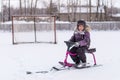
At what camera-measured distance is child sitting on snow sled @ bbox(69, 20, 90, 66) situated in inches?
330

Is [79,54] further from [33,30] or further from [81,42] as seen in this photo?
[33,30]

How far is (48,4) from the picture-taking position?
46812 millimetres

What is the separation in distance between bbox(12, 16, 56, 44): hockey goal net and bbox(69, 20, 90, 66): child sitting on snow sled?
9581 mm

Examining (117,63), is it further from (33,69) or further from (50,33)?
(50,33)

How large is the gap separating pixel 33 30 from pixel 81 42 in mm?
11992

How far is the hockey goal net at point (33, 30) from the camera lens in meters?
18.7

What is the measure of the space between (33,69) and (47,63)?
109cm

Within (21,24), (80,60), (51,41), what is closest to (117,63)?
(80,60)

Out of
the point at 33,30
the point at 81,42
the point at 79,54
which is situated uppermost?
the point at 81,42

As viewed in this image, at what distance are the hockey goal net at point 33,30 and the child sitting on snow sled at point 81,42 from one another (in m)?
9.58

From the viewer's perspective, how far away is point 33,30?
2012cm

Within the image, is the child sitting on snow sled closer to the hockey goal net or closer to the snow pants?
the snow pants

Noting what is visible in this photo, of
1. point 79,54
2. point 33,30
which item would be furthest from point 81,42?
point 33,30

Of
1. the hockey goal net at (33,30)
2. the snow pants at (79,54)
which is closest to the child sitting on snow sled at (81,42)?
the snow pants at (79,54)
